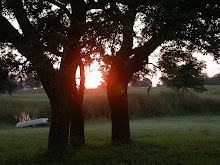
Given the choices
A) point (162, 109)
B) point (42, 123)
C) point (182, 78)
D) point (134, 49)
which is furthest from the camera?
point (162, 109)

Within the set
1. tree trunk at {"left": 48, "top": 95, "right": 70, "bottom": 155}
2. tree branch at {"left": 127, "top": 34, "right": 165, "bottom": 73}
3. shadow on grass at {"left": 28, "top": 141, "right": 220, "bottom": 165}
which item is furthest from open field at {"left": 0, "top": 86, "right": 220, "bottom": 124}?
tree trunk at {"left": 48, "top": 95, "right": 70, "bottom": 155}

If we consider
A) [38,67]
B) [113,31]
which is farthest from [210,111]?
[38,67]

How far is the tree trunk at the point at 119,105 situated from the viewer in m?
11.3

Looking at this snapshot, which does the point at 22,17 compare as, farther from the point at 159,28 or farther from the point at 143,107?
the point at 143,107

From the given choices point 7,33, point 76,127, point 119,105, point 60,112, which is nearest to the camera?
point 7,33

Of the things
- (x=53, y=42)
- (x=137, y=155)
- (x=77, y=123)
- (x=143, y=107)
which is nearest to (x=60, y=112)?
(x=77, y=123)

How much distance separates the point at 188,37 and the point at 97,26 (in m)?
3.13

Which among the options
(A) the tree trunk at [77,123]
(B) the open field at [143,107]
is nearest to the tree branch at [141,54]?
(A) the tree trunk at [77,123]

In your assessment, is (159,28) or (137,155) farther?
(137,155)

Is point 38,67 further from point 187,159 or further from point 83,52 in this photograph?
point 187,159

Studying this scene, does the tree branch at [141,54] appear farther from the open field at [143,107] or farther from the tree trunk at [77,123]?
the open field at [143,107]

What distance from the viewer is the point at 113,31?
29.3 feet

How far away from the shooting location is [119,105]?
447 inches

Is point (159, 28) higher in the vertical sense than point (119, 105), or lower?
higher
